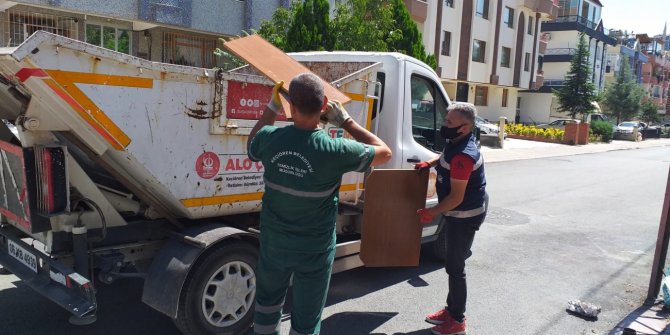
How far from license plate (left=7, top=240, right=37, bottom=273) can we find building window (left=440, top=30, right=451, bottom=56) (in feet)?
102

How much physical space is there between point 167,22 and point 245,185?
47.8ft

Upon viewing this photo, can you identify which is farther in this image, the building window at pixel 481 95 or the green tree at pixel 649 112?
the green tree at pixel 649 112

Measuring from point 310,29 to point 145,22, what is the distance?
722cm

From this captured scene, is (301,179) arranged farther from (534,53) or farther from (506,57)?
(534,53)

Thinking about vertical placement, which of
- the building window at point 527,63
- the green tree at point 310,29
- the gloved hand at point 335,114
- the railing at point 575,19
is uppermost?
the railing at point 575,19

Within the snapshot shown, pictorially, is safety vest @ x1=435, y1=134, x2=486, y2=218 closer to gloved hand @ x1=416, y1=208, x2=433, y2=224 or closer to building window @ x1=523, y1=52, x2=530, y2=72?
gloved hand @ x1=416, y1=208, x2=433, y2=224

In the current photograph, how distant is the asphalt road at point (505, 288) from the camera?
415 centimetres

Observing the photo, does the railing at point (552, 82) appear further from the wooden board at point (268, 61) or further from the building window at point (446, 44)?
the wooden board at point (268, 61)

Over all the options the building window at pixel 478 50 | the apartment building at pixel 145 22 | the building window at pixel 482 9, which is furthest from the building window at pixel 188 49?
the building window at pixel 482 9

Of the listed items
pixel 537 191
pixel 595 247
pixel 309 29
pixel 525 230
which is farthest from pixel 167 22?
pixel 595 247

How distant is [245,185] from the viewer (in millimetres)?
3883

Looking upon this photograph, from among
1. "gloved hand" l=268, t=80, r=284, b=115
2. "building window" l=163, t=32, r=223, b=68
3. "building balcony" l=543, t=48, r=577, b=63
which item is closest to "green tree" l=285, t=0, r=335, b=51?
"building window" l=163, t=32, r=223, b=68

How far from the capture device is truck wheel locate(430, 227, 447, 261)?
19.0 feet

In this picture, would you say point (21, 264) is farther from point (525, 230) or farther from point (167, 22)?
point (167, 22)
